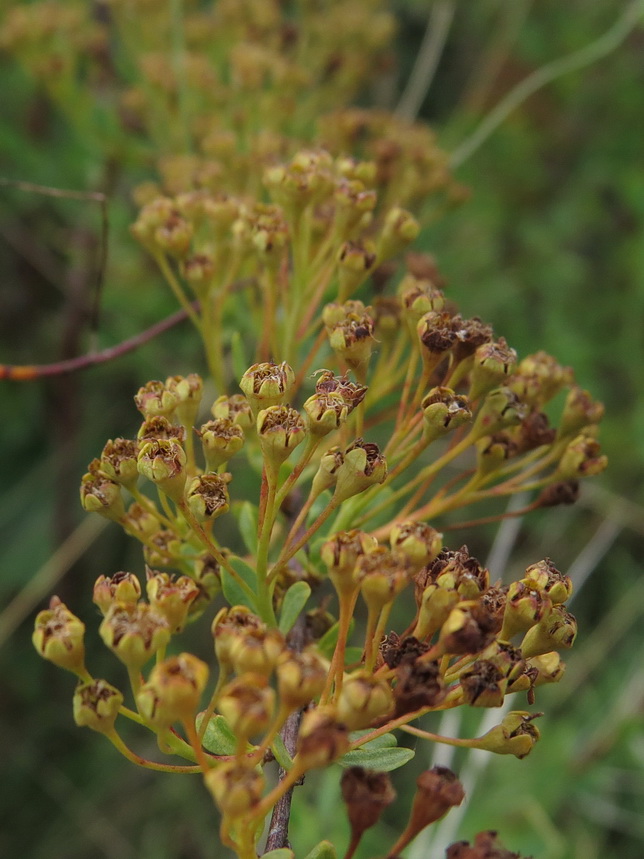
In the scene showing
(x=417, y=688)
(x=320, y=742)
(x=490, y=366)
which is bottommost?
(x=320, y=742)

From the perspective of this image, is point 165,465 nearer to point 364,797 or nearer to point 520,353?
point 364,797

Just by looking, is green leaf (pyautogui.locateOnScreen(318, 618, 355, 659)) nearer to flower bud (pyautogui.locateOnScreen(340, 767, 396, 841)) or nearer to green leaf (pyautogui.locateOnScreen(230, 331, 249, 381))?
flower bud (pyautogui.locateOnScreen(340, 767, 396, 841))

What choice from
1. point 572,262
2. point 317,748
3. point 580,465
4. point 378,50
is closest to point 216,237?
point 580,465

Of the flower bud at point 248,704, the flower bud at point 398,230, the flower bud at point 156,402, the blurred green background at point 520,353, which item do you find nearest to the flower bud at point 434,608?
the flower bud at point 248,704

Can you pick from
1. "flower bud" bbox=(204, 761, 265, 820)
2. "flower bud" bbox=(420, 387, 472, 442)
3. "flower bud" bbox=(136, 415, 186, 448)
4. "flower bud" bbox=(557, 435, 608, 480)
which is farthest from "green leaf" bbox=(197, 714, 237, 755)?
"flower bud" bbox=(557, 435, 608, 480)

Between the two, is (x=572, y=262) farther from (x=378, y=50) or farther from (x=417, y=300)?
(x=417, y=300)

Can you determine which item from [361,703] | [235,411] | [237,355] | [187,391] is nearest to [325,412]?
[235,411]

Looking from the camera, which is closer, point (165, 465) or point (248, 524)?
point (165, 465)
